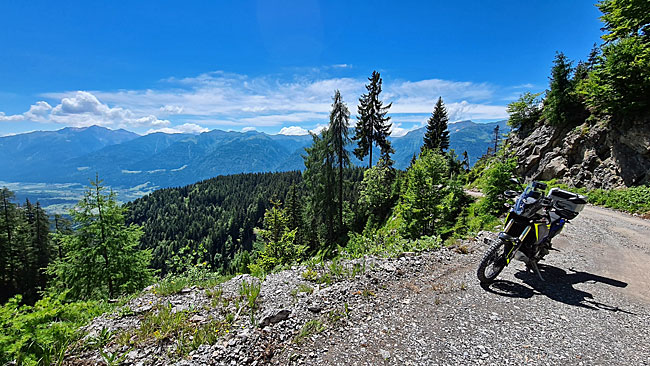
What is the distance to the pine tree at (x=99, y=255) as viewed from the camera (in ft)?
41.3

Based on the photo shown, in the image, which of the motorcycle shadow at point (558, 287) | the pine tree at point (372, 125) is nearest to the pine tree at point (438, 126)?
the pine tree at point (372, 125)

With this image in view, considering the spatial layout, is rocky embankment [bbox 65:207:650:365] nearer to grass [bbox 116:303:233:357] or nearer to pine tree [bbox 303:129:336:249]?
grass [bbox 116:303:233:357]

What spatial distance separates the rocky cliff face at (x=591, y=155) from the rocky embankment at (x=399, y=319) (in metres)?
13.5

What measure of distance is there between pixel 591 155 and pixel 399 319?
22.4 metres

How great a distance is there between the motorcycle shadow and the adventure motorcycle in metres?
0.24

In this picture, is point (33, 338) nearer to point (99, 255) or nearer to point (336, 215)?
point (99, 255)

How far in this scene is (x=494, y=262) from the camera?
534 centimetres

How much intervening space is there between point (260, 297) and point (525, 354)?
429cm

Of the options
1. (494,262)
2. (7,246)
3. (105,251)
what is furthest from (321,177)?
(7,246)

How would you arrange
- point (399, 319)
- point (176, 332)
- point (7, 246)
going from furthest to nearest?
point (7, 246), point (399, 319), point (176, 332)

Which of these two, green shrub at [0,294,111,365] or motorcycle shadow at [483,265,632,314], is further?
motorcycle shadow at [483,265,632,314]

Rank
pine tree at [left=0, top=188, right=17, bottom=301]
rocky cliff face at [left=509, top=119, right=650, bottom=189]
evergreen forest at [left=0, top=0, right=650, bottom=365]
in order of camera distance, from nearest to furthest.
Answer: evergreen forest at [left=0, top=0, right=650, bottom=365]
rocky cliff face at [left=509, top=119, right=650, bottom=189]
pine tree at [left=0, top=188, right=17, bottom=301]

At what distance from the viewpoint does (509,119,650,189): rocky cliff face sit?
14.8 m

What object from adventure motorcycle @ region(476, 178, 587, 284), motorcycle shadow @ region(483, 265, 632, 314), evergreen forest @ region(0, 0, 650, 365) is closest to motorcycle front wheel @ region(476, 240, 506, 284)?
adventure motorcycle @ region(476, 178, 587, 284)
